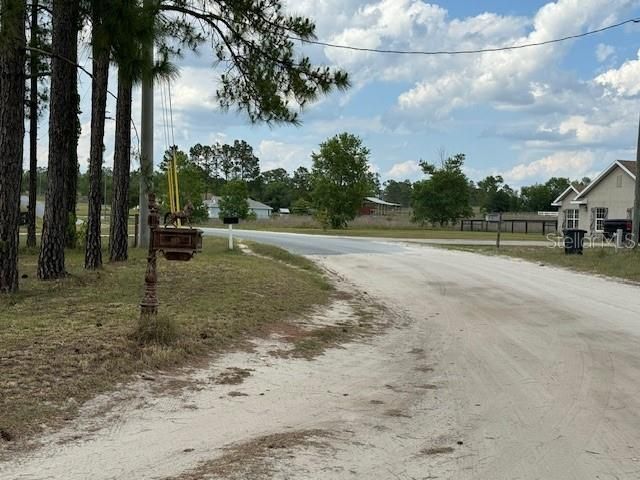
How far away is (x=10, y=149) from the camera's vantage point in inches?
365

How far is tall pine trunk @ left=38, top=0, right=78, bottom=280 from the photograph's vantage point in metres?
11.0

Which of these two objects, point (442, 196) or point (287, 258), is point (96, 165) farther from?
point (442, 196)

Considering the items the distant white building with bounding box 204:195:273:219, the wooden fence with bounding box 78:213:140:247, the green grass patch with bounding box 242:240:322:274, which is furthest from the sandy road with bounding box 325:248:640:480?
the distant white building with bounding box 204:195:273:219

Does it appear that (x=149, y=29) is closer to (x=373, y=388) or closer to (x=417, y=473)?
(x=373, y=388)

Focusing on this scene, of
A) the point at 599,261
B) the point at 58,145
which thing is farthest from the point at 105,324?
the point at 599,261

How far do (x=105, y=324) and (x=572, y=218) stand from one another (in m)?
45.1

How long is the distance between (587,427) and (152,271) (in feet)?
13.8

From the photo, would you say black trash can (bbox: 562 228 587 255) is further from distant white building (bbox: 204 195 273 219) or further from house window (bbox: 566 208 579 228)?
distant white building (bbox: 204 195 273 219)

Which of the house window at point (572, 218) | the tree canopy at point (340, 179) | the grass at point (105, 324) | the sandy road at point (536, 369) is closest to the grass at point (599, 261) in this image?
the sandy road at point (536, 369)

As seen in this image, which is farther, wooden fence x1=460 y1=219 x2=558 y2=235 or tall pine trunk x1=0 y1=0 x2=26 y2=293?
wooden fence x1=460 y1=219 x2=558 y2=235

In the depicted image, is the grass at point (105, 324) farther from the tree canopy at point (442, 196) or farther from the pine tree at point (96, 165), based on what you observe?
the tree canopy at point (442, 196)

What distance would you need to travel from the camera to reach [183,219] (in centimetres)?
705

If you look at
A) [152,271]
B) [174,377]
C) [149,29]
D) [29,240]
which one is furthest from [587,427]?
[29,240]

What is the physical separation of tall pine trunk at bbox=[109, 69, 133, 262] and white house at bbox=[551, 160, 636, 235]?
32178 mm
